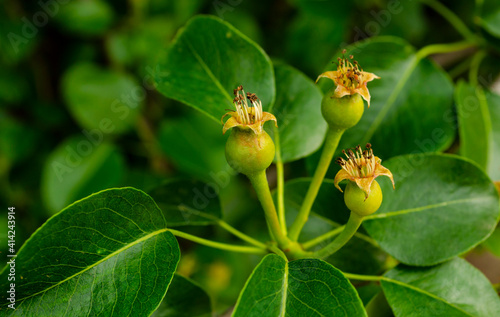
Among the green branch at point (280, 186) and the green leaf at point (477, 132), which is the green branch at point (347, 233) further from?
the green leaf at point (477, 132)

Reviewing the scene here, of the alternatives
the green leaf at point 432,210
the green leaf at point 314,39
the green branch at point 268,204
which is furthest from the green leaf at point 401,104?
the green leaf at point 314,39

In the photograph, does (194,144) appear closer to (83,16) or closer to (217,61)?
(83,16)

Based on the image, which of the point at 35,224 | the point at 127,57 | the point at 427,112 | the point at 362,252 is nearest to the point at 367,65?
the point at 427,112

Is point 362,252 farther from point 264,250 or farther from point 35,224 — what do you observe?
point 35,224

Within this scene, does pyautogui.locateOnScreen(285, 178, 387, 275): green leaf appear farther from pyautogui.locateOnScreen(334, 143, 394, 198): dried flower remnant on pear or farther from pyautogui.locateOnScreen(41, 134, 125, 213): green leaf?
pyautogui.locateOnScreen(41, 134, 125, 213): green leaf

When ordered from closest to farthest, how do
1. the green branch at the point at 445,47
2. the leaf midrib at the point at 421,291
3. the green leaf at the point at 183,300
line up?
the leaf midrib at the point at 421,291 → the green leaf at the point at 183,300 → the green branch at the point at 445,47

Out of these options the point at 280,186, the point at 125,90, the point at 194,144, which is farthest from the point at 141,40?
the point at 280,186

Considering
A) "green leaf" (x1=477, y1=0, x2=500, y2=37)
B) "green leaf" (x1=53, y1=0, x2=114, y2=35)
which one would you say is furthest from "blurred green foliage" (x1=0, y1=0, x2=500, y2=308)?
"green leaf" (x1=477, y1=0, x2=500, y2=37)
